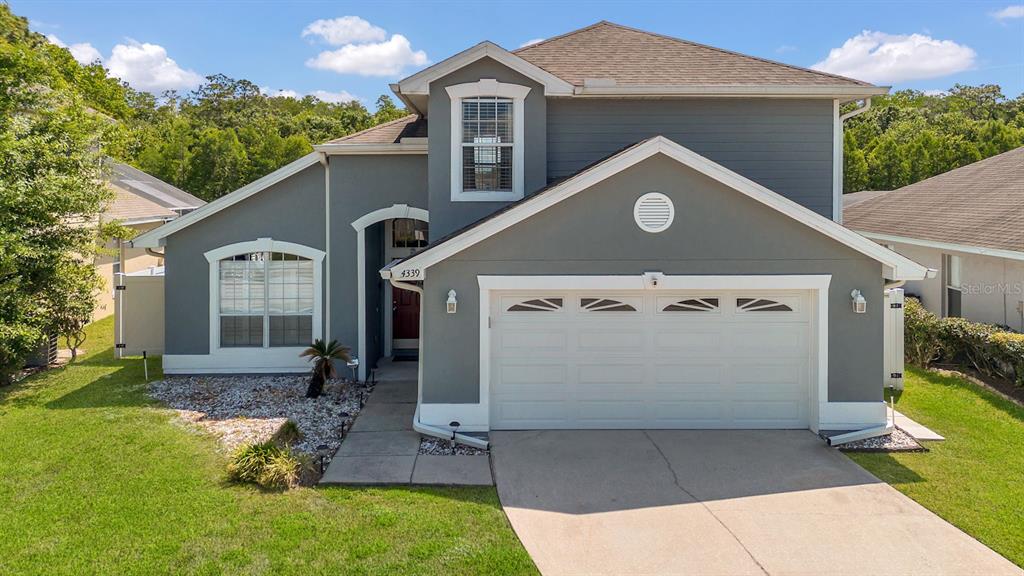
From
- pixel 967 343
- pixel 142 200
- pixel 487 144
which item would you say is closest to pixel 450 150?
pixel 487 144

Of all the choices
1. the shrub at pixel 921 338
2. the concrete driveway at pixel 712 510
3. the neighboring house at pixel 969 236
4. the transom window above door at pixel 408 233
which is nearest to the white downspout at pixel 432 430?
the concrete driveway at pixel 712 510

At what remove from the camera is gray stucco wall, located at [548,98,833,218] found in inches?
418

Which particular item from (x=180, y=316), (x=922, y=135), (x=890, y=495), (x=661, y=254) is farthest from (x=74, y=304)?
(x=922, y=135)

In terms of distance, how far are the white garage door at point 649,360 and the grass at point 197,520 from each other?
7.39 feet

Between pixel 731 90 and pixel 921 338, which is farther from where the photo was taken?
pixel 921 338

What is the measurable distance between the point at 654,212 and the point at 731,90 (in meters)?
3.41

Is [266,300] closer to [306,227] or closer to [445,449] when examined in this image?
[306,227]

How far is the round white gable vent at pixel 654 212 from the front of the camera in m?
8.36

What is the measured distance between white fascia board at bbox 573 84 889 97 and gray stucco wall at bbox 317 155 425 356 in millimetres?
3432

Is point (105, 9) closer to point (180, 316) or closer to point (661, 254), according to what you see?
point (180, 316)

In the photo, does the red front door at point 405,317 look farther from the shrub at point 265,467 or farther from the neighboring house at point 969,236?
the neighboring house at point 969,236

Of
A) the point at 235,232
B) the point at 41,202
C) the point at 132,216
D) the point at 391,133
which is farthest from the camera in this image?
the point at 132,216

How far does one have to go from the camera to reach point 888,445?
8156mm

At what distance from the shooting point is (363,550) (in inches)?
217
